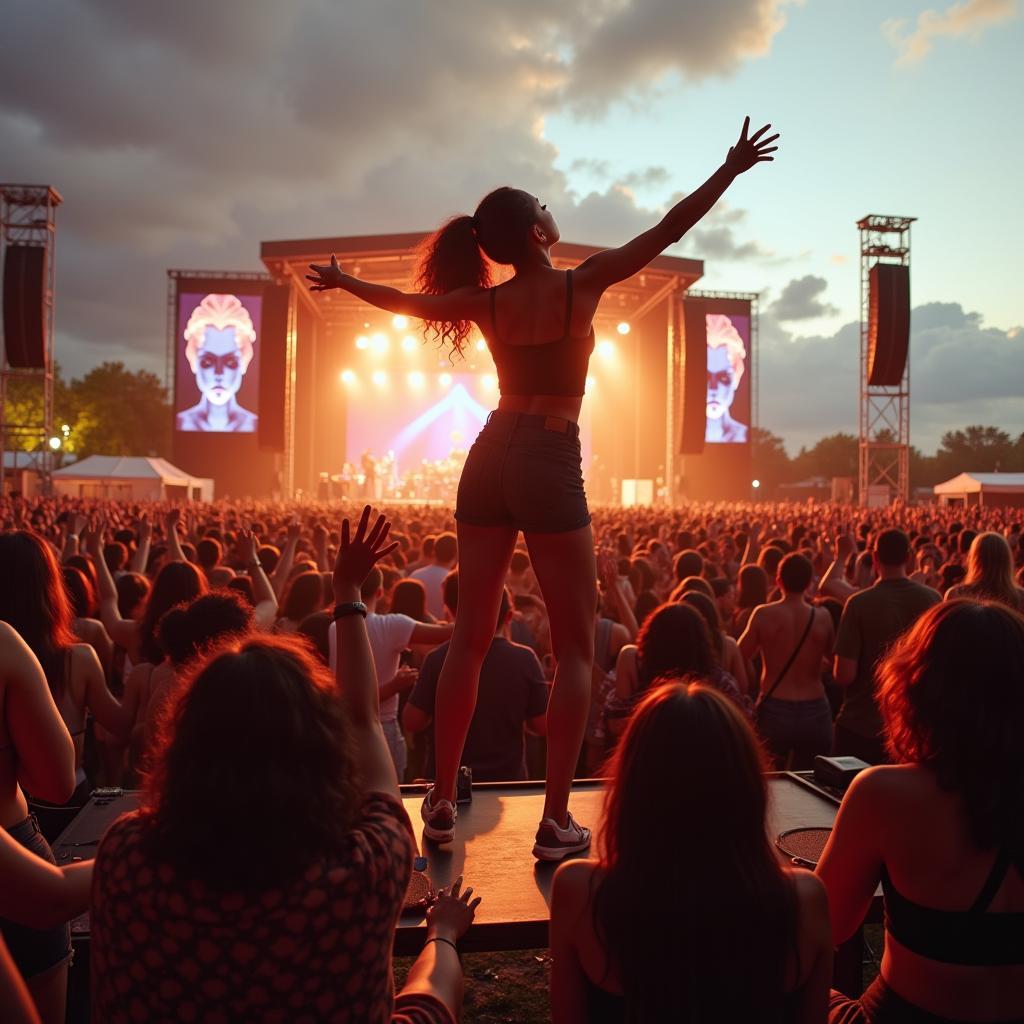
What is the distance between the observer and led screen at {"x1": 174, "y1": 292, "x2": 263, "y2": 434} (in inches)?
1046

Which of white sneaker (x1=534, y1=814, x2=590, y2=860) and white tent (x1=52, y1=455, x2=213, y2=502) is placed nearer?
white sneaker (x1=534, y1=814, x2=590, y2=860)

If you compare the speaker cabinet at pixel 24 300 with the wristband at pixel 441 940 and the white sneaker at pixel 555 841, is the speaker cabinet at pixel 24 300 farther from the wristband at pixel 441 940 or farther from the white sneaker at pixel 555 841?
the wristband at pixel 441 940

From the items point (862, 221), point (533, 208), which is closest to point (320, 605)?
point (533, 208)

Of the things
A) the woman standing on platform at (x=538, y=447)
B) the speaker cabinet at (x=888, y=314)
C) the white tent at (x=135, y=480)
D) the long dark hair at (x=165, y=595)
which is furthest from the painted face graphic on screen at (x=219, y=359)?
the woman standing on platform at (x=538, y=447)

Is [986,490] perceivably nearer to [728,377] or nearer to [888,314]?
[728,377]

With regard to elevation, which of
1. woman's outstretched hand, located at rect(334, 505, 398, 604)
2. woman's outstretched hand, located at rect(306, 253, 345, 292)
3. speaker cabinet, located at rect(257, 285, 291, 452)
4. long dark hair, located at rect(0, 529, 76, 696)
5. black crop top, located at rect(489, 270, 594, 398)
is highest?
speaker cabinet, located at rect(257, 285, 291, 452)

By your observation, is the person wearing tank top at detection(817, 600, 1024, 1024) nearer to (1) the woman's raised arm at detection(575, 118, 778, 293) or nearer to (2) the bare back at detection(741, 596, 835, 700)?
(1) the woman's raised arm at detection(575, 118, 778, 293)

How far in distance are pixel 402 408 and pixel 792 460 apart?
87.2m

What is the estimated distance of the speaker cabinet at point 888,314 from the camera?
2073cm

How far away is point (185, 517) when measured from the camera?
10086 mm

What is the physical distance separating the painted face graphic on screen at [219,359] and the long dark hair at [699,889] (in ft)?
89.9

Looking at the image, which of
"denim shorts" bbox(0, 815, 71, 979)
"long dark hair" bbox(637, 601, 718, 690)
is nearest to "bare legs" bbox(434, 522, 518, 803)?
"long dark hair" bbox(637, 601, 718, 690)

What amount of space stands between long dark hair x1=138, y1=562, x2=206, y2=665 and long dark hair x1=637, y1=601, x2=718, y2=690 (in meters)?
1.74

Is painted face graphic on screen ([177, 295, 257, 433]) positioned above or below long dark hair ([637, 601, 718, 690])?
above
